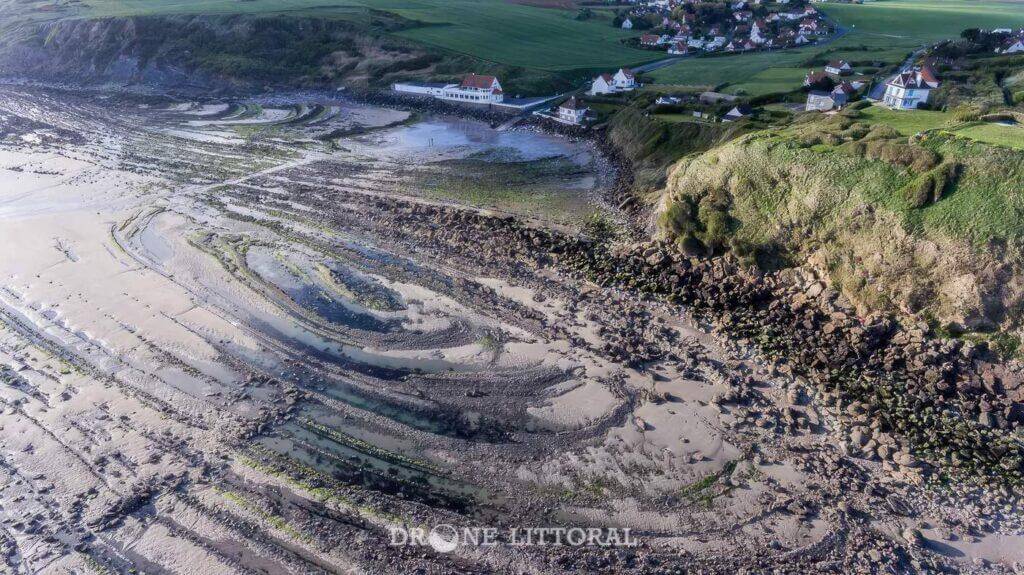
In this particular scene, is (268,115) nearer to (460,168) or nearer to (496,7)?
(460,168)

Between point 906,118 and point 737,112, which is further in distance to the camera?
point 737,112

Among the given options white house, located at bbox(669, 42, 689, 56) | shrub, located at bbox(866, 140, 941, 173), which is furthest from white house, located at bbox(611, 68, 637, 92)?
shrub, located at bbox(866, 140, 941, 173)

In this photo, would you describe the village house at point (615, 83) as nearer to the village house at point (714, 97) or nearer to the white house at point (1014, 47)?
the village house at point (714, 97)

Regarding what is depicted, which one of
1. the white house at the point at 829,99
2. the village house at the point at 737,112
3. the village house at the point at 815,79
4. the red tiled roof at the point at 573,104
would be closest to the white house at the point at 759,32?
the village house at the point at 815,79

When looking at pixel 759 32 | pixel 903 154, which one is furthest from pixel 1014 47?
pixel 903 154

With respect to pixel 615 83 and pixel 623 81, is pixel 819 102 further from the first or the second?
pixel 615 83

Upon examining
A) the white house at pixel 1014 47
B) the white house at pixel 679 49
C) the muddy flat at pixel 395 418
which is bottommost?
the muddy flat at pixel 395 418
